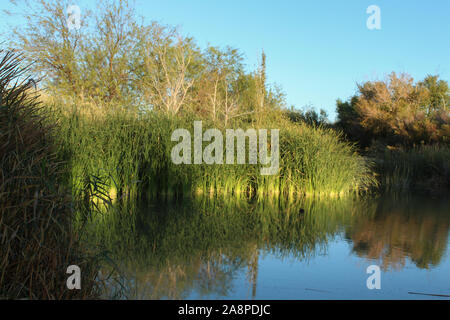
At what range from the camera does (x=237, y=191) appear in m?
10.0

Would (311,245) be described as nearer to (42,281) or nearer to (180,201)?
(42,281)

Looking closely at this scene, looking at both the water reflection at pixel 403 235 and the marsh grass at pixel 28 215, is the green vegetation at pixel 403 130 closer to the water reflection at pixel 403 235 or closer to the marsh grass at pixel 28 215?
the water reflection at pixel 403 235

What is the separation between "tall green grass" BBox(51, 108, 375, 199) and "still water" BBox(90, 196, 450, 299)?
1.16 metres

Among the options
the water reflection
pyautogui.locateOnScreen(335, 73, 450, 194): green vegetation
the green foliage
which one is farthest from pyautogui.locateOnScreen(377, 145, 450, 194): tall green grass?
the water reflection

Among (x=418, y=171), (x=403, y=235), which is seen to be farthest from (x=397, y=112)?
(x=403, y=235)

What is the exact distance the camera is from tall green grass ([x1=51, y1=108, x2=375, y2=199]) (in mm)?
7867

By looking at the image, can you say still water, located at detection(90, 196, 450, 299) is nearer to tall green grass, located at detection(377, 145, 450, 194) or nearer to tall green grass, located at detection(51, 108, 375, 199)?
tall green grass, located at detection(51, 108, 375, 199)

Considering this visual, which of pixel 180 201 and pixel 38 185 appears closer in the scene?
pixel 38 185

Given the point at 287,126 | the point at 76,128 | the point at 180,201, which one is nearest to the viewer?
the point at 76,128

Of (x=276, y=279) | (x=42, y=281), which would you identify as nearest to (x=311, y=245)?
(x=276, y=279)

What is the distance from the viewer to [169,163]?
9109 millimetres

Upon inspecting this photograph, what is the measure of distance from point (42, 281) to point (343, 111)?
25342 millimetres

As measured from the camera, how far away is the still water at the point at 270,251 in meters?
3.32

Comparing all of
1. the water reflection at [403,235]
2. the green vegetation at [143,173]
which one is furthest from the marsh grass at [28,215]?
the water reflection at [403,235]
